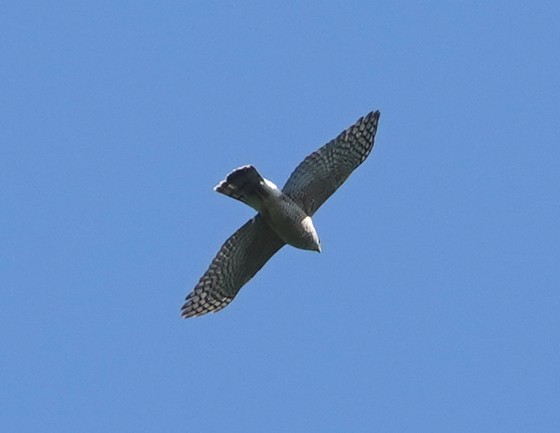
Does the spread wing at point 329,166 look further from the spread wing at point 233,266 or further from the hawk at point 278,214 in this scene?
the spread wing at point 233,266

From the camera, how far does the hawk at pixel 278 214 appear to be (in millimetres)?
18984

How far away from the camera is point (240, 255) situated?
19.8 m

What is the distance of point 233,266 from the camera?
19.8 metres

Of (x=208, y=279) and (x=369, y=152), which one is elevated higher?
(x=369, y=152)

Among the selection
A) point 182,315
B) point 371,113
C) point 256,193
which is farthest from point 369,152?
point 182,315

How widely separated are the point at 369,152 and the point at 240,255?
2340 millimetres

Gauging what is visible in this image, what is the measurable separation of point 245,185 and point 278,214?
642 millimetres

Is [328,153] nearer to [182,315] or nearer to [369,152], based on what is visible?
[369,152]

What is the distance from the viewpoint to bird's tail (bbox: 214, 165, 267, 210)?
18594 millimetres

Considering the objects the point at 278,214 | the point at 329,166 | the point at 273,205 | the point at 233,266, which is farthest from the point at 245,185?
the point at 233,266

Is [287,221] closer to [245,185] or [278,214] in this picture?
[278,214]

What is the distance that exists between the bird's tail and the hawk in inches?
0.5

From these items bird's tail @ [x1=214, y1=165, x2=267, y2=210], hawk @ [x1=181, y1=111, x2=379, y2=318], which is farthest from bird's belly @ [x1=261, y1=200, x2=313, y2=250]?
bird's tail @ [x1=214, y1=165, x2=267, y2=210]

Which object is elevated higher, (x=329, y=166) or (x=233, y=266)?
(x=329, y=166)
